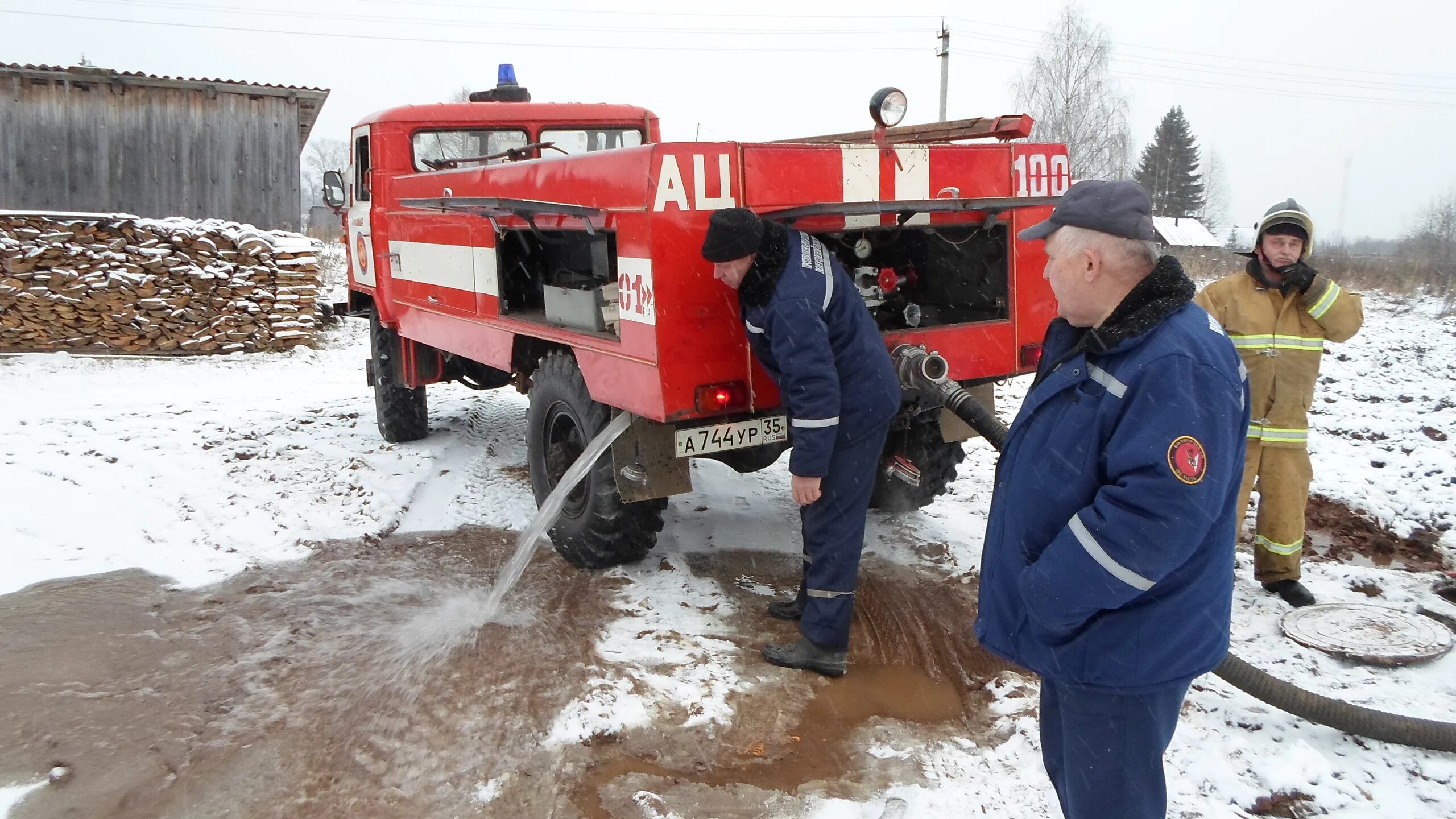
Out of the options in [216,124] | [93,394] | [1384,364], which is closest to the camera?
[93,394]

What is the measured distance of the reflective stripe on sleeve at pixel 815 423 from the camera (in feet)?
11.1

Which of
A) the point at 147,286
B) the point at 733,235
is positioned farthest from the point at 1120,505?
the point at 147,286

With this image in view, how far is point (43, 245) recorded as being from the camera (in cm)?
1073

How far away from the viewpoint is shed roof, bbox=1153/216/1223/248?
3475cm

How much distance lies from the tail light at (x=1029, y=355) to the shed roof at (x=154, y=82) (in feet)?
38.1

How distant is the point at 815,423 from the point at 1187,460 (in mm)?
1739

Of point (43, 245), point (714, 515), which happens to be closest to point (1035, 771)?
point (714, 515)

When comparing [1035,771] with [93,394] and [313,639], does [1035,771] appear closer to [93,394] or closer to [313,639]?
[313,639]

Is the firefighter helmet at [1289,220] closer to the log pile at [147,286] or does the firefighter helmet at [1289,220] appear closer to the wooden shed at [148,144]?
the log pile at [147,286]

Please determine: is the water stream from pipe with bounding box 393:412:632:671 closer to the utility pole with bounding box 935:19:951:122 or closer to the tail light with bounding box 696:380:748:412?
the tail light with bounding box 696:380:748:412

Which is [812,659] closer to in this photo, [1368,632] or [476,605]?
[476,605]

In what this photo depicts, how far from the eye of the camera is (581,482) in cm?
468

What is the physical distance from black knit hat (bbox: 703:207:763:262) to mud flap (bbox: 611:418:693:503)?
104 cm

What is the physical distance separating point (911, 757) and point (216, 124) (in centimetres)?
1292
